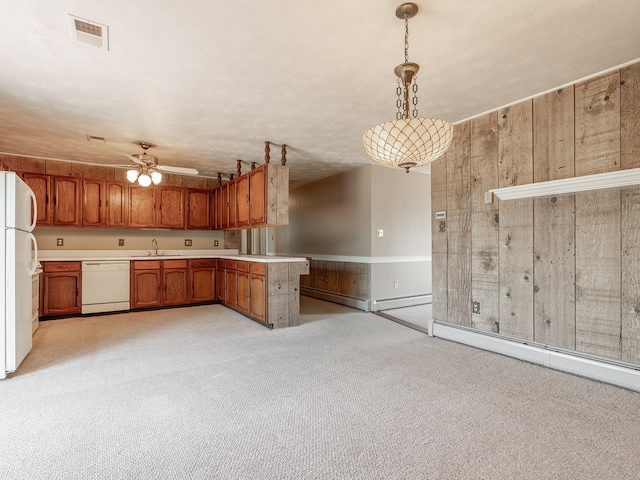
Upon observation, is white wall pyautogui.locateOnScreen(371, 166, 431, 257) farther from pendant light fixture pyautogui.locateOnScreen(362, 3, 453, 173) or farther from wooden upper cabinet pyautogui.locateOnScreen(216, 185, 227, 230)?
pendant light fixture pyautogui.locateOnScreen(362, 3, 453, 173)

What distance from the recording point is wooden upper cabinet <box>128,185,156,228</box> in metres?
5.56

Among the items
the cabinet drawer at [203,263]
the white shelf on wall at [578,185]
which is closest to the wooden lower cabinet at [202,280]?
the cabinet drawer at [203,263]

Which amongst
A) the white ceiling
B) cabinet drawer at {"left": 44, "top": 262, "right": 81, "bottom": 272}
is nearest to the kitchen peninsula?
cabinet drawer at {"left": 44, "top": 262, "right": 81, "bottom": 272}

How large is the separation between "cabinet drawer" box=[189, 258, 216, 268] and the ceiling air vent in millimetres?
3950

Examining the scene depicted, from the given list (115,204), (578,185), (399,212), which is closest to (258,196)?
(399,212)

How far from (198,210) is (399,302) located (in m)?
4.09

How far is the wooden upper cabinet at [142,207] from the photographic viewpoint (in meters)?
5.56

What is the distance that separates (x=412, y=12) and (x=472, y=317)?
9.49 feet

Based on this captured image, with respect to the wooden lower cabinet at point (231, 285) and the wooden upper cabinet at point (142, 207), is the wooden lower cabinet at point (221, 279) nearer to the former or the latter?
the wooden lower cabinet at point (231, 285)

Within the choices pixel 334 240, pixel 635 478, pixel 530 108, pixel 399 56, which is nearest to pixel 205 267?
pixel 334 240

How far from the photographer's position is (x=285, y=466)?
157cm

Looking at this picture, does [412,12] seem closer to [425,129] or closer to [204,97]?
[425,129]

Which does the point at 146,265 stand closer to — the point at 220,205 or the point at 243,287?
the point at 220,205

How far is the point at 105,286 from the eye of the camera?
496 cm
